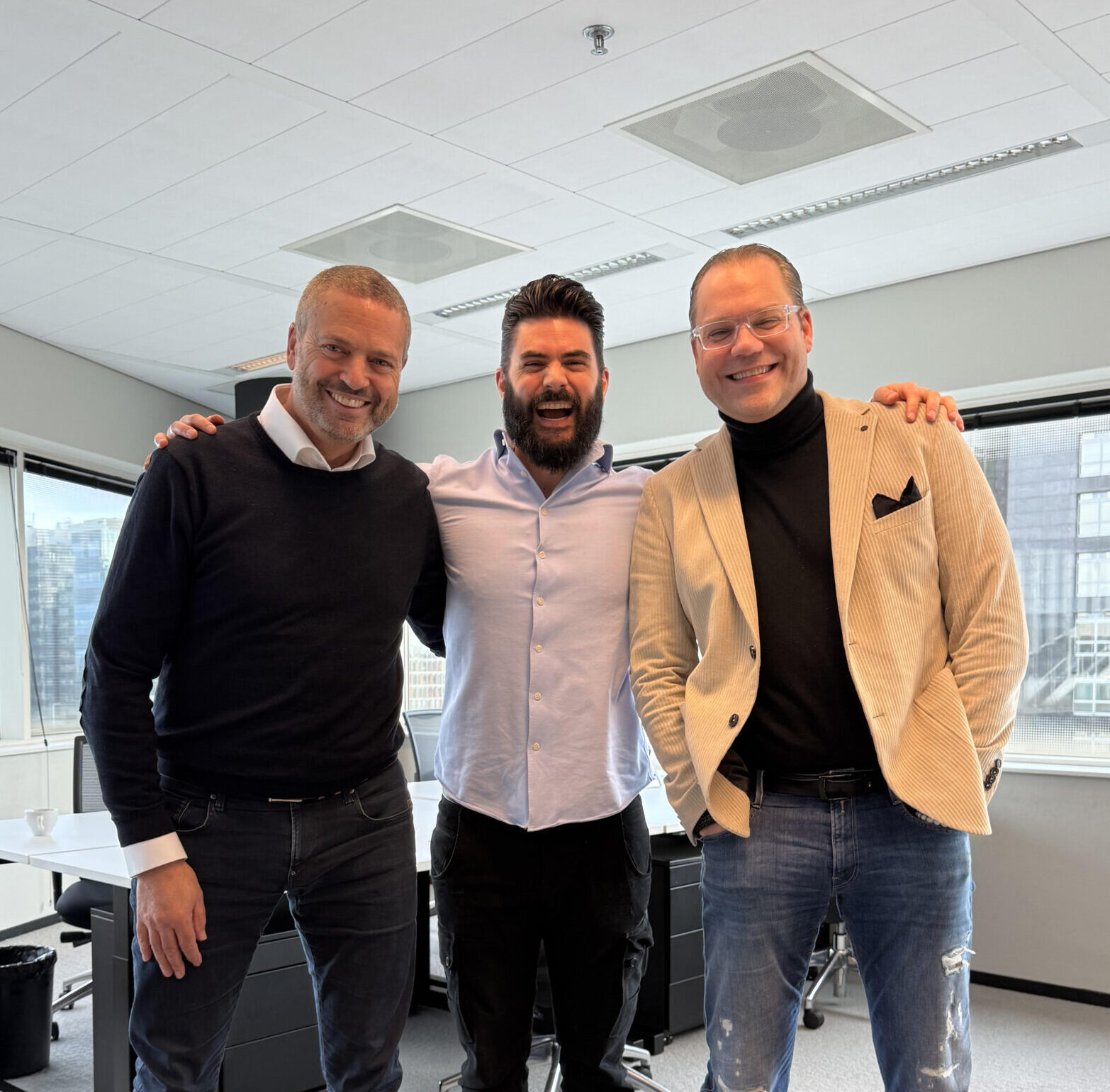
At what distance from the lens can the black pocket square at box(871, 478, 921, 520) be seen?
1.76 m

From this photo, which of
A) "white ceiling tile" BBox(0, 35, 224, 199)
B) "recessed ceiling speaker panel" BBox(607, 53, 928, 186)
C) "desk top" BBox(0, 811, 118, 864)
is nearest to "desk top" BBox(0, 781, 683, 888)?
"desk top" BBox(0, 811, 118, 864)

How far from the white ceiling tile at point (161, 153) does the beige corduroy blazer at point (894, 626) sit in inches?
89.2

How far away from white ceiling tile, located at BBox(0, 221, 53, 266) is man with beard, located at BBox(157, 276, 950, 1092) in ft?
9.96

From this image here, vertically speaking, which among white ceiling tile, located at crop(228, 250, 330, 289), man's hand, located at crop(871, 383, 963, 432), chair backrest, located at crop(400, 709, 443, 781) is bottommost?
chair backrest, located at crop(400, 709, 443, 781)

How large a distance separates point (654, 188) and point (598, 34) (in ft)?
3.58

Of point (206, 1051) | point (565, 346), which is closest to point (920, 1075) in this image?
point (206, 1051)

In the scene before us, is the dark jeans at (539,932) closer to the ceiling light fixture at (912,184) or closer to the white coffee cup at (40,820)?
the white coffee cup at (40,820)

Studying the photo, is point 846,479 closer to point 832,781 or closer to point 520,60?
point 832,781

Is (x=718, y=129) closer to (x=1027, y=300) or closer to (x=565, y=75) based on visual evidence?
(x=565, y=75)

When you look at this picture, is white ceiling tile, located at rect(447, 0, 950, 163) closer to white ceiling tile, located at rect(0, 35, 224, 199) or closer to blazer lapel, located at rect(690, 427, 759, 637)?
white ceiling tile, located at rect(0, 35, 224, 199)

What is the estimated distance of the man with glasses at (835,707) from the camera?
1.71 m

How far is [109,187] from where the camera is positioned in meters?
4.02

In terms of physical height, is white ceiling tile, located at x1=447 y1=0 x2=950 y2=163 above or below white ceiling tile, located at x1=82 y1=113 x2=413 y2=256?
above

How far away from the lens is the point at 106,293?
5.22 meters
